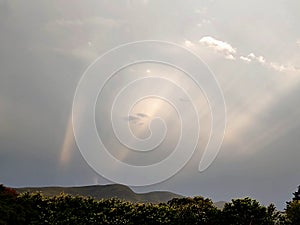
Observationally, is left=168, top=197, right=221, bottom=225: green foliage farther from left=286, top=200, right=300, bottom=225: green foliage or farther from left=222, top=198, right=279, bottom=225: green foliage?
left=286, top=200, right=300, bottom=225: green foliage

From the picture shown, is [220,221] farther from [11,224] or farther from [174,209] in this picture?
[11,224]

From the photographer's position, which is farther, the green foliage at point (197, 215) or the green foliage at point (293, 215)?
the green foliage at point (197, 215)

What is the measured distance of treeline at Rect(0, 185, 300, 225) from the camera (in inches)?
1387

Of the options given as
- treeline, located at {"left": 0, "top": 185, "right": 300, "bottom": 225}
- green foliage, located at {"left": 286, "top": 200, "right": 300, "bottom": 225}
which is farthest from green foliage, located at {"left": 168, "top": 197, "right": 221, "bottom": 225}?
green foliage, located at {"left": 286, "top": 200, "right": 300, "bottom": 225}

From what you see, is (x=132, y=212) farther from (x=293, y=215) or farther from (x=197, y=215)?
(x=293, y=215)

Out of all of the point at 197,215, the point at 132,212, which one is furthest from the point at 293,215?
the point at 132,212

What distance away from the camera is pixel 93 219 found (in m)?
35.6

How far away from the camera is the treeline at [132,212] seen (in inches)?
1387

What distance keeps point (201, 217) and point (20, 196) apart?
15.6m

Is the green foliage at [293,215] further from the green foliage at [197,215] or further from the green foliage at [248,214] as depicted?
the green foliage at [197,215]

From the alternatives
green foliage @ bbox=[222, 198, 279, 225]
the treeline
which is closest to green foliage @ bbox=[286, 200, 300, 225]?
the treeline

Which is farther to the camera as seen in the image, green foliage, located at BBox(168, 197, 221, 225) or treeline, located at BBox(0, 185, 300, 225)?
green foliage, located at BBox(168, 197, 221, 225)

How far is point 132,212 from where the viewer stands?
36312mm

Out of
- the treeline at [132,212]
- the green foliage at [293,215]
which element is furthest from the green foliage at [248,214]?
the green foliage at [293,215]
